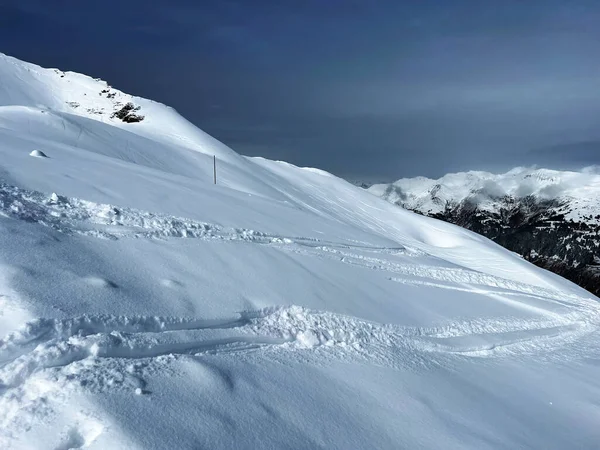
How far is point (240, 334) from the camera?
7.19 meters

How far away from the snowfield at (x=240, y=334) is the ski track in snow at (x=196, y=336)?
32mm

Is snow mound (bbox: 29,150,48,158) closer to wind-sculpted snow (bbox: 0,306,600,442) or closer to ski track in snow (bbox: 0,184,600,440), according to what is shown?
ski track in snow (bbox: 0,184,600,440)

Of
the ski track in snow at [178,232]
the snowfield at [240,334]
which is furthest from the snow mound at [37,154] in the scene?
the ski track in snow at [178,232]

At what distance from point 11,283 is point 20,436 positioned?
102 inches

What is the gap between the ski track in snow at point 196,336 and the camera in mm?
4918

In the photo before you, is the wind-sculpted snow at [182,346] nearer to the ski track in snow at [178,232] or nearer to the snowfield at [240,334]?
the snowfield at [240,334]

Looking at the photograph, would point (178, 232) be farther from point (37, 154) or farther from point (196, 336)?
point (37, 154)

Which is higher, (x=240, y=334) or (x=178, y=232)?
(x=178, y=232)

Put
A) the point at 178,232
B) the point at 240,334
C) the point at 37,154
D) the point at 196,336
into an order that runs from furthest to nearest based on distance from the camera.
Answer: the point at 37,154 < the point at 178,232 < the point at 240,334 < the point at 196,336

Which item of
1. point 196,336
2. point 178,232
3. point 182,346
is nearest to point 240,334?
point 196,336

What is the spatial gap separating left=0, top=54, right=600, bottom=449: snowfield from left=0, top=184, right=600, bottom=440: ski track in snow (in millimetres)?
32

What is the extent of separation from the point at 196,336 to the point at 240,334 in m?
0.81

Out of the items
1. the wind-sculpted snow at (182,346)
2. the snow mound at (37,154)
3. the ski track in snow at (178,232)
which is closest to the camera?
the wind-sculpted snow at (182,346)

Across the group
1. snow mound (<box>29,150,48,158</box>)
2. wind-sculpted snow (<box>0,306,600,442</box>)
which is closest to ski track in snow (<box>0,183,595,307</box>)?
wind-sculpted snow (<box>0,306,600,442</box>)
